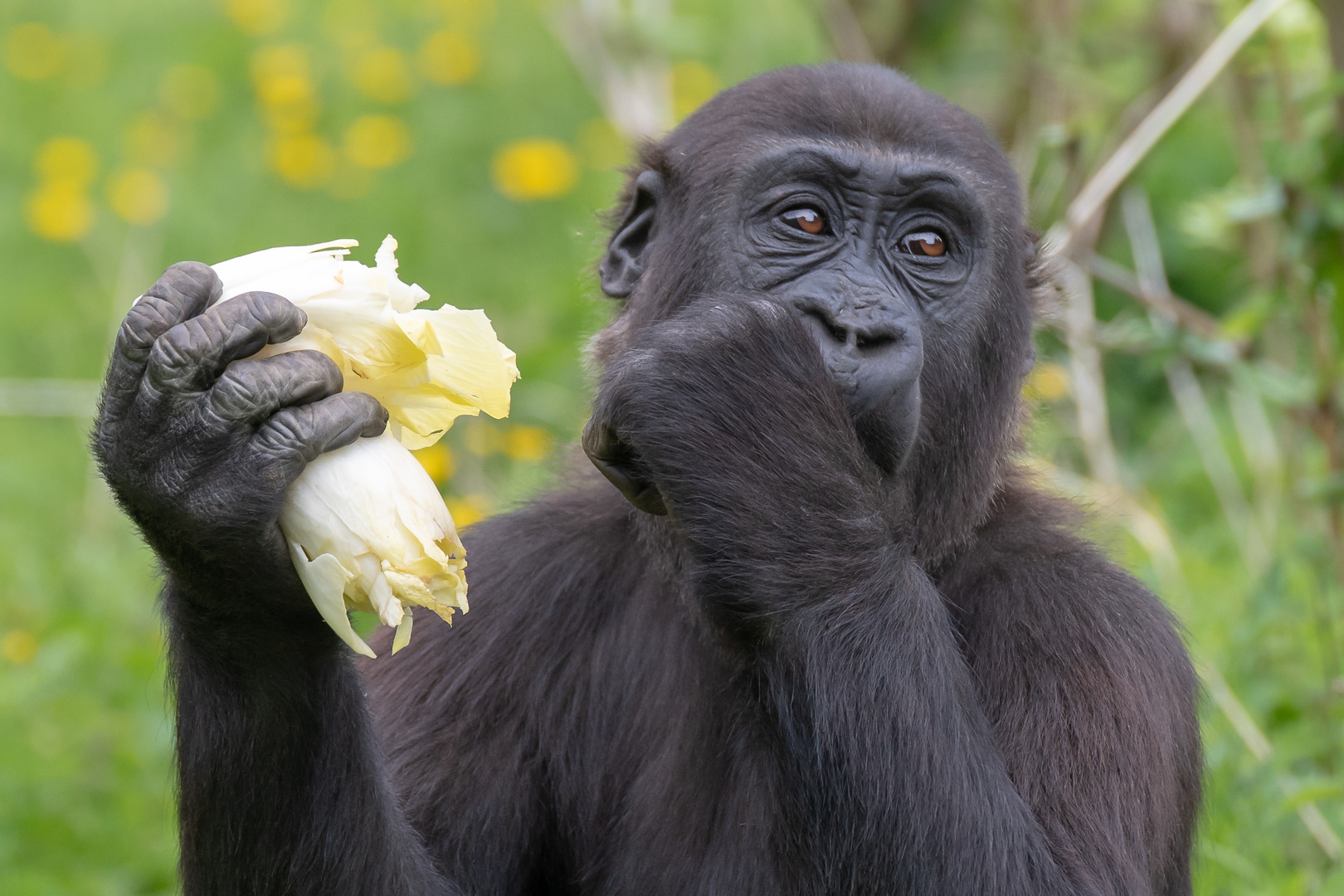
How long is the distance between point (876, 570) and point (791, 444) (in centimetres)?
31

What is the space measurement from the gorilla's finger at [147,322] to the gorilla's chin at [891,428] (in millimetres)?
1357

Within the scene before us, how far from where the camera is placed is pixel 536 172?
921 centimetres

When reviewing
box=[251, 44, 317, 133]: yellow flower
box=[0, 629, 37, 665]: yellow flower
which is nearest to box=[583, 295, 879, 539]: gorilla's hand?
Result: box=[0, 629, 37, 665]: yellow flower

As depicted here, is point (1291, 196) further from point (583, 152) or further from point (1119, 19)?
point (583, 152)

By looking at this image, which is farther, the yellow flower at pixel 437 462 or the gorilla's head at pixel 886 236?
the yellow flower at pixel 437 462

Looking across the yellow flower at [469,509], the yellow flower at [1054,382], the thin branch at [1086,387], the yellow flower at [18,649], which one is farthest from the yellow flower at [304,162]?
the thin branch at [1086,387]

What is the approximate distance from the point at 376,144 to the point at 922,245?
22.7 ft

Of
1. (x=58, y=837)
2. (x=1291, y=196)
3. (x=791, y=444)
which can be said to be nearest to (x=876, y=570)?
(x=791, y=444)

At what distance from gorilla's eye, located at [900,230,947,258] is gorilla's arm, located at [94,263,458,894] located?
4.60 ft

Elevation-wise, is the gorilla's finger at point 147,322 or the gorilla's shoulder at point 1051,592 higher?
the gorilla's finger at point 147,322

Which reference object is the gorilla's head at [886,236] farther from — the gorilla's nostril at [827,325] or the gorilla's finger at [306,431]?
the gorilla's finger at [306,431]

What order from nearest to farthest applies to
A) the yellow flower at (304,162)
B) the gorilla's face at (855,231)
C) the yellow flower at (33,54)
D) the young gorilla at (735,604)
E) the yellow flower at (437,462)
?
1. the young gorilla at (735,604)
2. the gorilla's face at (855,231)
3. the yellow flower at (437,462)
4. the yellow flower at (304,162)
5. the yellow flower at (33,54)

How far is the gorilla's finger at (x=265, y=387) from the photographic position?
2.85 m

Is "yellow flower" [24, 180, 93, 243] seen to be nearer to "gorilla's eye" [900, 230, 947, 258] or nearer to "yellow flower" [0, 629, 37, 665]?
"yellow flower" [0, 629, 37, 665]
